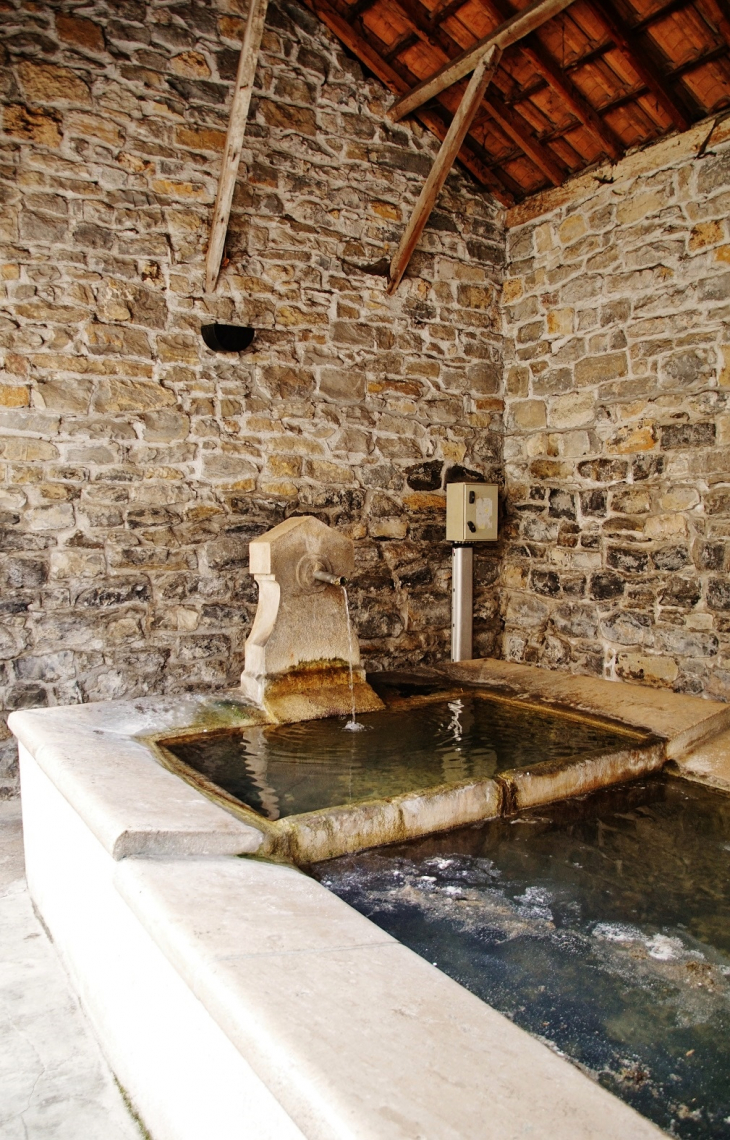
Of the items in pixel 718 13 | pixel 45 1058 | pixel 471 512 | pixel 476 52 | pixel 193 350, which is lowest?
pixel 45 1058

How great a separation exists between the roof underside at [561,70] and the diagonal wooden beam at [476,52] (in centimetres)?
14

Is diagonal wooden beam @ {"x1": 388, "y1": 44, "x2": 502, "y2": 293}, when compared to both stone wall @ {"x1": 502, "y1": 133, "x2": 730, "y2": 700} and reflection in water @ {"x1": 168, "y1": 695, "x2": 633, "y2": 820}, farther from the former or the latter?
reflection in water @ {"x1": 168, "y1": 695, "x2": 633, "y2": 820}

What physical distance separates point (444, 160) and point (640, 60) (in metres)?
1.08

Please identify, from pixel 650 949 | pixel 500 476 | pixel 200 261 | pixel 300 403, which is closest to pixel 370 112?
pixel 200 261

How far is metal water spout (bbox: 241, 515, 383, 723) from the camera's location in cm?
345

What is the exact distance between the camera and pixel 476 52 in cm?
389

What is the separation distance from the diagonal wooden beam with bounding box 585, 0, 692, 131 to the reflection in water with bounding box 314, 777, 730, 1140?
3394mm

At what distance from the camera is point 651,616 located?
14.1ft

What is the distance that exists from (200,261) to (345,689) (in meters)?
2.40

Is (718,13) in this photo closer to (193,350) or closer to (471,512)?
(471,512)

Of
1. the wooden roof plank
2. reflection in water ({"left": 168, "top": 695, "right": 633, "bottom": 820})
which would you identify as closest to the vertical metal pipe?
reflection in water ({"left": 168, "top": 695, "right": 633, "bottom": 820})

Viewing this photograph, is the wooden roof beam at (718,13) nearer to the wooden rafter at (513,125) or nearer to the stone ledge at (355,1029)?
the wooden rafter at (513,125)

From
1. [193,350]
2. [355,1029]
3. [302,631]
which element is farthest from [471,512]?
[355,1029]

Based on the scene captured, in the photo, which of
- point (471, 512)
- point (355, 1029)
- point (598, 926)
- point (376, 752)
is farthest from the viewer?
point (471, 512)
